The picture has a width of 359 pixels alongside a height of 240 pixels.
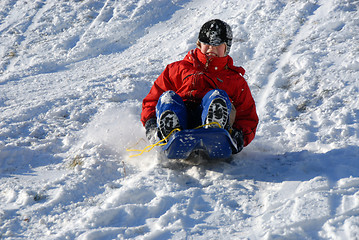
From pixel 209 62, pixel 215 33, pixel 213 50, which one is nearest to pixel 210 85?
pixel 209 62

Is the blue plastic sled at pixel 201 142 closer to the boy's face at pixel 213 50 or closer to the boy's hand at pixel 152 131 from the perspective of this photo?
the boy's hand at pixel 152 131

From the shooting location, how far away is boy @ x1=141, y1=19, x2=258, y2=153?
10.2 ft

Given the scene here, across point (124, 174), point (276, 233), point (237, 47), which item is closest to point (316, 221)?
point (276, 233)

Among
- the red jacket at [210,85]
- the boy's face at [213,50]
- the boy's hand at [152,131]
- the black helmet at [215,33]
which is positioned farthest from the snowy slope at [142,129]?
the black helmet at [215,33]

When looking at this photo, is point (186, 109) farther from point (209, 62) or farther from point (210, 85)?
point (209, 62)

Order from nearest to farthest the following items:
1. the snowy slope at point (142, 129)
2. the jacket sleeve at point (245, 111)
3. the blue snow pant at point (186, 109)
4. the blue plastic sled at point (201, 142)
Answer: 1. the snowy slope at point (142, 129)
2. the blue plastic sled at point (201, 142)
3. the blue snow pant at point (186, 109)
4. the jacket sleeve at point (245, 111)

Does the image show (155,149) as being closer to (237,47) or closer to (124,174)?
(124,174)

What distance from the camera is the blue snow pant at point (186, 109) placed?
2.88 metres

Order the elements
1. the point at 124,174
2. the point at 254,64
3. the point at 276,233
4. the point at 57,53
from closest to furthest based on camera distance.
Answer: the point at 276,233
the point at 124,174
the point at 254,64
the point at 57,53

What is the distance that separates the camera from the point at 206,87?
333cm

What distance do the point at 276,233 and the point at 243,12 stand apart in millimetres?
4799

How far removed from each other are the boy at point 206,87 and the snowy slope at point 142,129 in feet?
0.90

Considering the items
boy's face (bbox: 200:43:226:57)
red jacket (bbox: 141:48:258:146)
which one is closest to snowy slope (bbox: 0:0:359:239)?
red jacket (bbox: 141:48:258:146)

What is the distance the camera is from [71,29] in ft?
22.3
